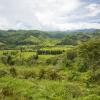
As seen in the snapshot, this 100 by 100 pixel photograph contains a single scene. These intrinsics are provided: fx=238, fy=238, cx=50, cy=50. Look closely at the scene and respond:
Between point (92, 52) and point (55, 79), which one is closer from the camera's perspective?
point (55, 79)

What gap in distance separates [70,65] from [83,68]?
22.1 m

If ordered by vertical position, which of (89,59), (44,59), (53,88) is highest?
(53,88)

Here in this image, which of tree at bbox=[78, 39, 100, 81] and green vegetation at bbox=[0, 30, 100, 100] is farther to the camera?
tree at bbox=[78, 39, 100, 81]

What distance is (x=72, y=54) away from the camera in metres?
120

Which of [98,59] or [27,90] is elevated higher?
[27,90]

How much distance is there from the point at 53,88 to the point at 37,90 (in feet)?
5.40

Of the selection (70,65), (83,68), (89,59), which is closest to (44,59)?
(70,65)

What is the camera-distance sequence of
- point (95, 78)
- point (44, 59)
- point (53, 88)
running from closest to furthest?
point (53, 88) → point (95, 78) → point (44, 59)

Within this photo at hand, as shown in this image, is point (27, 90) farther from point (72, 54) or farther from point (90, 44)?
point (72, 54)

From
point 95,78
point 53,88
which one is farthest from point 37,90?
point 95,78

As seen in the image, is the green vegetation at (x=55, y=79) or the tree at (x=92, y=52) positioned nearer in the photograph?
the green vegetation at (x=55, y=79)

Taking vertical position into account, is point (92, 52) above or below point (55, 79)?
above

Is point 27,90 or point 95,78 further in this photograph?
point 95,78

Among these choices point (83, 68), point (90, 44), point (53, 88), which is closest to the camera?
point (53, 88)
